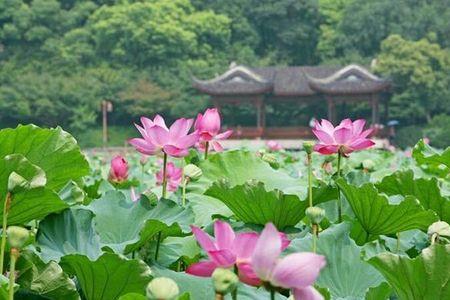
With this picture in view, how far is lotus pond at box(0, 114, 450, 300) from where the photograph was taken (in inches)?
17.6

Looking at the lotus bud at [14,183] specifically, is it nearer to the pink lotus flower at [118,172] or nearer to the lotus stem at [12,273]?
the lotus stem at [12,273]

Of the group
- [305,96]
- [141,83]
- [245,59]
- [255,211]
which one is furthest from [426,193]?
[245,59]

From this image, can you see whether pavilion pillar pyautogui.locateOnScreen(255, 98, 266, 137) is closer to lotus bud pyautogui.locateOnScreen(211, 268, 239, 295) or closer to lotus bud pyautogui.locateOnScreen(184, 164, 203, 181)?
lotus bud pyautogui.locateOnScreen(184, 164, 203, 181)

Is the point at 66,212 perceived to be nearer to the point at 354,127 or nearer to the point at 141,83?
the point at 354,127

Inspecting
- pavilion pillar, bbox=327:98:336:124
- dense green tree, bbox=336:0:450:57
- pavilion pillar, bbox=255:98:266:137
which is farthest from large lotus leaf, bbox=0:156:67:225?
Result: dense green tree, bbox=336:0:450:57

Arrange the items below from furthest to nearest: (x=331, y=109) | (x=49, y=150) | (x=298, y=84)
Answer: (x=298, y=84), (x=331, y=109), (x=49, y=150)

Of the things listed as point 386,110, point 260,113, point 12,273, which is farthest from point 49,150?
point 386,110

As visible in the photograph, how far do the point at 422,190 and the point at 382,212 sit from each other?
0.46ft

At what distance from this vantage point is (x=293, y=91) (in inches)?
651

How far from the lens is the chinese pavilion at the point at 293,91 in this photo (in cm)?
1574

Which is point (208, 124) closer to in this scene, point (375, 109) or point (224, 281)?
point (224, 281)

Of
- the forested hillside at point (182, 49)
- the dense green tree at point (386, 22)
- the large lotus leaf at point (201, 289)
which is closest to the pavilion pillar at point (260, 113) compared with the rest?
the forested hillside at point (182, 49)

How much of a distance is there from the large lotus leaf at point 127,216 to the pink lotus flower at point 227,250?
0.88ft

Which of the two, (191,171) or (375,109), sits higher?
(191,171)
